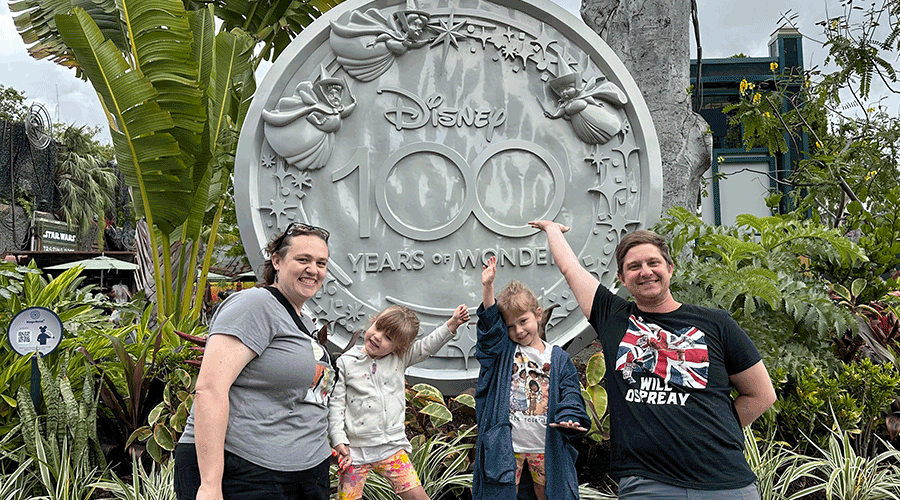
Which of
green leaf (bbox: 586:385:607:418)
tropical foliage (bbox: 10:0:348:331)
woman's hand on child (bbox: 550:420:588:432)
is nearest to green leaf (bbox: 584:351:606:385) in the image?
green leaf (bbox: 586:385:607:418)

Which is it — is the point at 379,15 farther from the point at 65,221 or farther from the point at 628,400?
the point at 65,221

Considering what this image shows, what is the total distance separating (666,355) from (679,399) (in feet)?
0.50

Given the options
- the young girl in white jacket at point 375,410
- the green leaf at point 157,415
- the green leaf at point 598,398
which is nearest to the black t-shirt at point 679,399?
the young girl in white jacket at point 375,410

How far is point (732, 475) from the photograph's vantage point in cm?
232

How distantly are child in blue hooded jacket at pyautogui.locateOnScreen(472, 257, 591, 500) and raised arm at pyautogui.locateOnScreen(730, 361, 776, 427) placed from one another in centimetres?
57

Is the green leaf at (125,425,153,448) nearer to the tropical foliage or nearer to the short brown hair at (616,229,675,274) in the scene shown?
the tropical foliage

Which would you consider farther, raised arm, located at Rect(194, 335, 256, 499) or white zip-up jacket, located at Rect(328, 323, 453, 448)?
white zip-up jacket, located at Rect(328, 323, 453, 448)

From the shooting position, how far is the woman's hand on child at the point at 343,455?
9.50ft

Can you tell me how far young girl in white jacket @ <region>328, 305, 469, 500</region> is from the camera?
2988 millimetres

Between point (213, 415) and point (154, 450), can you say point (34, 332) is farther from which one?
point (213, 415)

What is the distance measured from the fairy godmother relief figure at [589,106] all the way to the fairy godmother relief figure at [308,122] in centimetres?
143

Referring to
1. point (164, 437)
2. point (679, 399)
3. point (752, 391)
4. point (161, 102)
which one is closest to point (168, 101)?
point (161, 102)

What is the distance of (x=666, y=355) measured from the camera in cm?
241

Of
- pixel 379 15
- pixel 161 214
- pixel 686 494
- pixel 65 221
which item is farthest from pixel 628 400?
pixel 65 221
